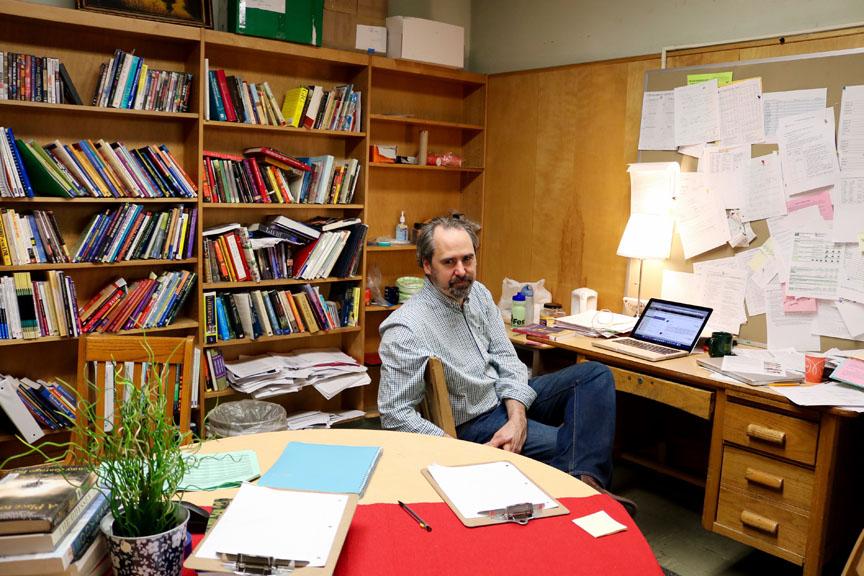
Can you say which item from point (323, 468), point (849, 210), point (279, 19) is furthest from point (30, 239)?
point (849, 210)

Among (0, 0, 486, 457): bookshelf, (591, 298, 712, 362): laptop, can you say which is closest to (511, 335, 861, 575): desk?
(591, 298, 712, 362): laptop

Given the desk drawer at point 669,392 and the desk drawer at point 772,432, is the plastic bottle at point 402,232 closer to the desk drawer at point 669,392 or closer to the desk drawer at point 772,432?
the desk drawer at point 669,392

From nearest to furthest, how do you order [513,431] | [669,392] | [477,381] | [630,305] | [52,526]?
[52,526] → [513,431] → [477,381] → [669,392] → [630,305]

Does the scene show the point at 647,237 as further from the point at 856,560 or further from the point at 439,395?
the point at 856,560

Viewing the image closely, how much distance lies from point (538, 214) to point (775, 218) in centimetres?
138

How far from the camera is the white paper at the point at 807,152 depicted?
2855 mm

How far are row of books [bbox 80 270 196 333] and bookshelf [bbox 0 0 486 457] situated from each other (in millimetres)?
61

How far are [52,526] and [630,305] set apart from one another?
9.72ft

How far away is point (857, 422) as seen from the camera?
2.55 meters

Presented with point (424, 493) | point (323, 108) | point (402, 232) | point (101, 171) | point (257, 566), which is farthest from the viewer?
point (402, 232)

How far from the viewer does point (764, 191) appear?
3.05 m

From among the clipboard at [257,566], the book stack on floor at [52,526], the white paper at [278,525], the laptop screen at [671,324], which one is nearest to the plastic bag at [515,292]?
the laptop screen at [671,324]

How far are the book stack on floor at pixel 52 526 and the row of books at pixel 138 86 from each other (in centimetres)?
238

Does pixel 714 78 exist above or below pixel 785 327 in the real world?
above
